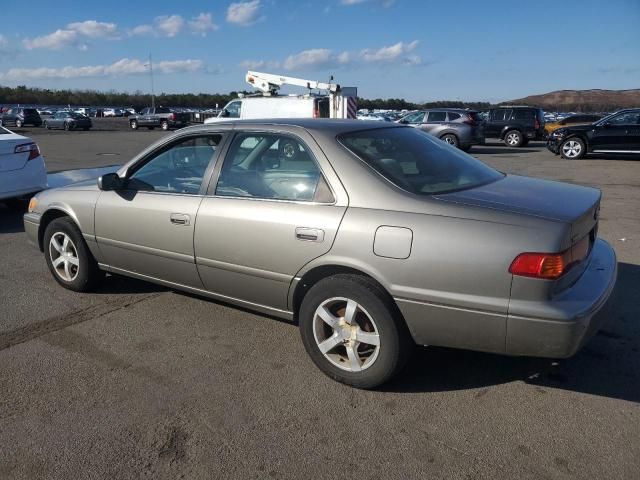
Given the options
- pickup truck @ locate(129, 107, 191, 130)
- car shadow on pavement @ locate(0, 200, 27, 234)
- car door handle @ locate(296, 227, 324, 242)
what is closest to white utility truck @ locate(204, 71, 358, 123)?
car shadow on pavement @ locate(0, 200, 27, 234)

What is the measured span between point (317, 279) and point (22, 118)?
46.9 meters

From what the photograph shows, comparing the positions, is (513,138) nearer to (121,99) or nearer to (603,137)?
(603,137)

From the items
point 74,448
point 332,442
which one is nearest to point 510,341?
point 332,442

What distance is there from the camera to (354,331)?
3027 mm

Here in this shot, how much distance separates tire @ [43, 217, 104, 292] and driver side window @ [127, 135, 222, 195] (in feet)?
2.57

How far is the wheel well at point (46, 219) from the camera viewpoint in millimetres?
4699

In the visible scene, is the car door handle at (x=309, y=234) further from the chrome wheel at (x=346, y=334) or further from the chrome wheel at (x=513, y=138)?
the chrome wheel at (x=513, y=138)

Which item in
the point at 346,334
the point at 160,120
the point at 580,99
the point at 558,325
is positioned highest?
the point at 580,99

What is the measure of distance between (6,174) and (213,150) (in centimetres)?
518

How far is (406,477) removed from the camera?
2359 millimetres

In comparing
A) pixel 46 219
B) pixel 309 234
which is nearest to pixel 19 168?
pixel 46 219

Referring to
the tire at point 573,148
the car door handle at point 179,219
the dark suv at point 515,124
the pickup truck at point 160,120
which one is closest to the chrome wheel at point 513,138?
→ the dark suv at point 515,124

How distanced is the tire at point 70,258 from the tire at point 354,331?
226 cm

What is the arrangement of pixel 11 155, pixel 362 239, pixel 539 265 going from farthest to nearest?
pixel 11 155, pixel 362 239, pixel 539 265
